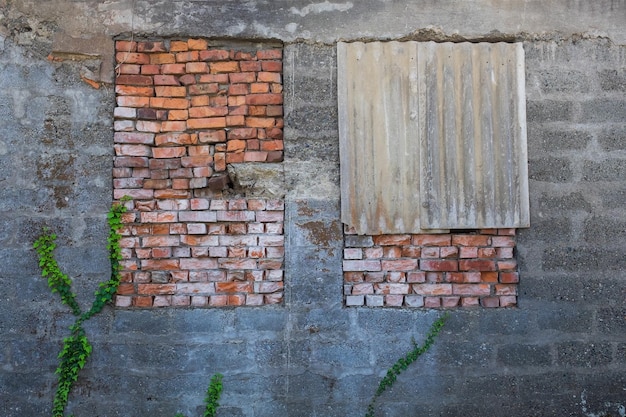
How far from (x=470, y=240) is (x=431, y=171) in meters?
→ 0.47

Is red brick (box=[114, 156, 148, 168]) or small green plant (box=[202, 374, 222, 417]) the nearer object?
small green plant (box=[202, 374, 222, 417])

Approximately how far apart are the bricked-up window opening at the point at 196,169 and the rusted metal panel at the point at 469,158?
874 millimetres

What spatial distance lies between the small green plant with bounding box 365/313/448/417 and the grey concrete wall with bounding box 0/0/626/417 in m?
0.04

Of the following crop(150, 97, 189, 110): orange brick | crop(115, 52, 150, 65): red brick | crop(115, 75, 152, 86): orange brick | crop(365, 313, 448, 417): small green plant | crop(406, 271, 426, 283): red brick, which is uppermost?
crop(115, 52, 150, 65): red brick

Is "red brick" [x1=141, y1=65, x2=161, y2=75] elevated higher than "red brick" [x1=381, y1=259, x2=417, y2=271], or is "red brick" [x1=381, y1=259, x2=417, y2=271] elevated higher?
"red brick" [x1=141, y1=65, x2=161, y2=75]

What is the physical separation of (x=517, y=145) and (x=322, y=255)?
4.28ft

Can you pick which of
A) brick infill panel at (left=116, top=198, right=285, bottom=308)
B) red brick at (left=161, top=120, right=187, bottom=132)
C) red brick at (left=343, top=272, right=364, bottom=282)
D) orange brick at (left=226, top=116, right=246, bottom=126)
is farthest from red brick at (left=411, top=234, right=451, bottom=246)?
red brick at (left=161, top=120, right=187, bottom=132)

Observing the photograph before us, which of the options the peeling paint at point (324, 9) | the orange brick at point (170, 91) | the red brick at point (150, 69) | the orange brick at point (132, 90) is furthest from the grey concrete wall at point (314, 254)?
the orange brick at point (170, 91)

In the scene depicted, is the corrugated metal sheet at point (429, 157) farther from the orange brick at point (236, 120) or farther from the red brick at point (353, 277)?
the orange brick at point (236, 120)

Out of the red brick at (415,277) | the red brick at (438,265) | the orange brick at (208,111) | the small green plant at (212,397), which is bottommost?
the small green plant at (212,397)

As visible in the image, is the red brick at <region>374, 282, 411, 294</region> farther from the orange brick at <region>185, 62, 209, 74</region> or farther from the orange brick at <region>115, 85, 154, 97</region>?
the orange brick at <region>115, 85, 154, 97</region>

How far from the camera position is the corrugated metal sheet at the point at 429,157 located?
162 inches

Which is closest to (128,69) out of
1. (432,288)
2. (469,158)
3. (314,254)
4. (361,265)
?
(314,254)

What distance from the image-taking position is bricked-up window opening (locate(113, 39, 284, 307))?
4117 mm
